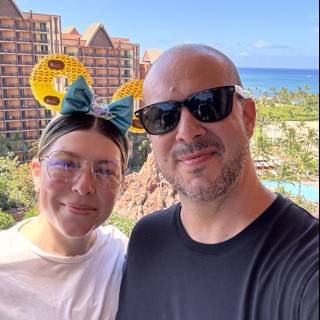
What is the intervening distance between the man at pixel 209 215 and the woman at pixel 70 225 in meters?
0.10

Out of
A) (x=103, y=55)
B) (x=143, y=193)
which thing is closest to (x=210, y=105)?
(x=103, y=55)

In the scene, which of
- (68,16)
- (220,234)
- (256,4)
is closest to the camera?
(220,234)

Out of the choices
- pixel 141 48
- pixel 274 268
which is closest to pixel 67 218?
pixel 274 268

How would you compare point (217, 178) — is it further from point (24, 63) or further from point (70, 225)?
point (24, 63)

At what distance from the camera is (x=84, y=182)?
966 millimetres

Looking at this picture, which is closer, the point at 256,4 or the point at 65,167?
the point at 65,167

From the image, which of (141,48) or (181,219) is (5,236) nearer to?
(181,219)

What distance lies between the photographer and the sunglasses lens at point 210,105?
898mm

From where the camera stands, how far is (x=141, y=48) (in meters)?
1.84

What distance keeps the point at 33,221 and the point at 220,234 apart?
1.66ft

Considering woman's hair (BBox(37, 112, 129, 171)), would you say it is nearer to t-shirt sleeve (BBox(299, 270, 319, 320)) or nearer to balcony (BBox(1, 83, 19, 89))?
t-shirt sleeve (BBox(299, 270, 319, 320))

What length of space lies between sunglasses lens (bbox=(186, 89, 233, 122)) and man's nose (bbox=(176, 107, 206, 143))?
0.04ft

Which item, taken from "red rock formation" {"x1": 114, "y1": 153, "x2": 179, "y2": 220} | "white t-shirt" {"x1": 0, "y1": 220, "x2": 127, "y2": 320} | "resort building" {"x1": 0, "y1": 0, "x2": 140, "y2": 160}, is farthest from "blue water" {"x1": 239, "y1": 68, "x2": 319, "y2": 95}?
"white t-shirt" {"x1": 0, "y1": 220, "x2": 127, "y2": 320}

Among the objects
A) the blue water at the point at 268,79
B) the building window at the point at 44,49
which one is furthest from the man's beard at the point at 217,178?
the building window at the point at 44,49
